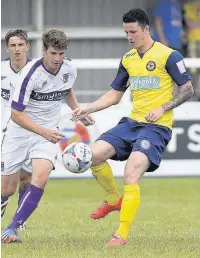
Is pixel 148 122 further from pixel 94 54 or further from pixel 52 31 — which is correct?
pixel 94 54

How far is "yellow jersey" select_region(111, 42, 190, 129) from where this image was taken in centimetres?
991

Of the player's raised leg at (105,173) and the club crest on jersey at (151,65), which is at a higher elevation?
the club crest on jersey at (151,65)

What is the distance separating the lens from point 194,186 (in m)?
15.6

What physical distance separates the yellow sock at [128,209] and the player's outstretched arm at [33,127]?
0.78 metres

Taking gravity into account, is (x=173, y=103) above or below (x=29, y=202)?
above

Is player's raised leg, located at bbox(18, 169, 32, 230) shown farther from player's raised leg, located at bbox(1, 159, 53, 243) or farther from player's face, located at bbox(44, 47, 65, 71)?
player's face, located at bbox(44, 47, 65, 71)

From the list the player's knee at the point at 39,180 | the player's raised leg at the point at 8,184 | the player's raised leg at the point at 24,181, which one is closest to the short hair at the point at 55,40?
the player's knee at the point at 39,180

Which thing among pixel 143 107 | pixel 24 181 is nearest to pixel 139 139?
pixel 143 107

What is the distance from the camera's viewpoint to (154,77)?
994 cm

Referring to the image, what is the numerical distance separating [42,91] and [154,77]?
3.53ft

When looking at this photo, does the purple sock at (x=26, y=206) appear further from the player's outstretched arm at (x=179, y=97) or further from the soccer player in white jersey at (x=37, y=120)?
the player's outstretched arm at (x=179, y=97)

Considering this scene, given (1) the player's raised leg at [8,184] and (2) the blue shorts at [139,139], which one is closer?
(2) the blue shorts at [139,139]

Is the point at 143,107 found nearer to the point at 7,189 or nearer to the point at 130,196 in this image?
the point at 130,196

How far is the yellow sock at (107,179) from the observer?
33.9 ft
